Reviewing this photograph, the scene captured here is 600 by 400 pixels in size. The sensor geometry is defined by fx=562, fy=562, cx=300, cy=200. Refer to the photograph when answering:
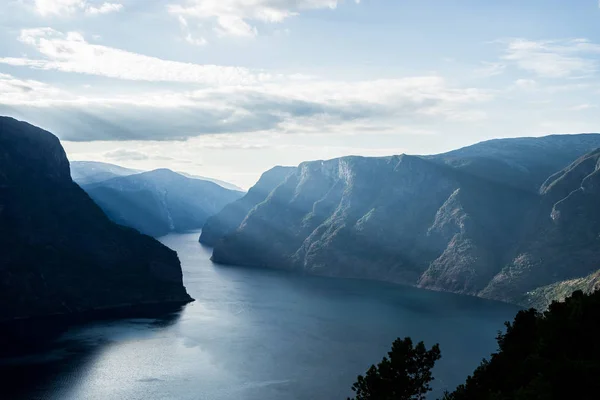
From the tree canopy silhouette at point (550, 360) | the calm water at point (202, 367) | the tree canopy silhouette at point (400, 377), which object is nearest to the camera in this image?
the tree canopy silhouette at point (550, 360)

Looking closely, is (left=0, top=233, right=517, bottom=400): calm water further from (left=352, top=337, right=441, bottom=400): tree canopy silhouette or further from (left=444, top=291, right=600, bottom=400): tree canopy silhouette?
(left=444, top=291, right=600, bottom=400): tree canopy silhouette

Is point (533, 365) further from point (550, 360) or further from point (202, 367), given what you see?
point (202, 367)

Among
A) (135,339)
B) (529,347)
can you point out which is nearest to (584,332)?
(529,347)

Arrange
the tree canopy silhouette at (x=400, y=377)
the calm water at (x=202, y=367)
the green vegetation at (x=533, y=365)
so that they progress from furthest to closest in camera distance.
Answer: the calm water at (x=202, y=367) → the tree canopy silhouette at (x=400, y=377) → the green vegetation at (x=533, y=365)

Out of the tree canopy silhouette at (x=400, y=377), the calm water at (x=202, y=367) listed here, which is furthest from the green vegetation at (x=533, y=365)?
the calm water at (x=202, y=367)

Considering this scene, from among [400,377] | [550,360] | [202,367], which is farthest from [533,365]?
[202,367]

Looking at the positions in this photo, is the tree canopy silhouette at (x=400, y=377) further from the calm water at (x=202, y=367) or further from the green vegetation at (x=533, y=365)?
the calm water at (x=202, y=367)

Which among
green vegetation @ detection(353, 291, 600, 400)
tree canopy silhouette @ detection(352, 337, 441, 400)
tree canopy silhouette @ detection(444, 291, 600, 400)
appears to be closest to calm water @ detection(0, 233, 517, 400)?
tree canopy silhouette @ detection(352, 337, 441, 400)
